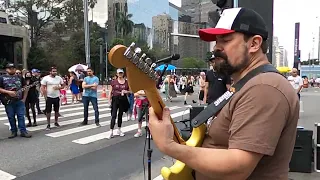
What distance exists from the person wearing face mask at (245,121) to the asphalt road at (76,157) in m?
3.47

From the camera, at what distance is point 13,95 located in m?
7.74

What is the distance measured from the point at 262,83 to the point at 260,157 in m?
0.31

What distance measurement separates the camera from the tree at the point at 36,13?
53.1 meters

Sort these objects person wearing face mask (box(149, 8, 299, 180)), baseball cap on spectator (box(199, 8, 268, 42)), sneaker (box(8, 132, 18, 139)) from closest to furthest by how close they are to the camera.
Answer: person wearing face mask (box(149, 8, 299, 180)), baseball cap on spectator (box(199, 8, 268, 42)), sneaker (box(8, 132, 18, 139))

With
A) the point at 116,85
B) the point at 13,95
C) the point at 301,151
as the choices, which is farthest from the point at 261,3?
the point at 13,95

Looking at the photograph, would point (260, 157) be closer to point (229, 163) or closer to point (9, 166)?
point (229, 163)

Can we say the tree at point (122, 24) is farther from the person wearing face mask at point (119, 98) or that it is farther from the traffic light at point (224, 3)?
the traffic light at point (224, 3)

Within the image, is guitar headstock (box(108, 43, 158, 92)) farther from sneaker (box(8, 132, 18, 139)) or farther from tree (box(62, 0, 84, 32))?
tree (box(62, 0, 84, 32))

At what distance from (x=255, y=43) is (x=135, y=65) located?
1.94 feet

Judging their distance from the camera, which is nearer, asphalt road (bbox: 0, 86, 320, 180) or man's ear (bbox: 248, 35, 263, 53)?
man's ear (bbox: 248, 35, 263, 53)

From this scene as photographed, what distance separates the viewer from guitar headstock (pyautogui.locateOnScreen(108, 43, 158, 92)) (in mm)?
1562

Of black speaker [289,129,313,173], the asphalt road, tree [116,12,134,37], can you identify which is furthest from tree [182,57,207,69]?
black speaker [289,129,313,173]

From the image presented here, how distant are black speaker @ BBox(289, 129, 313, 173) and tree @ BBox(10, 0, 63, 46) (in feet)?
175

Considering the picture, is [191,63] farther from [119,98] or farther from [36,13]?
[119,98]
